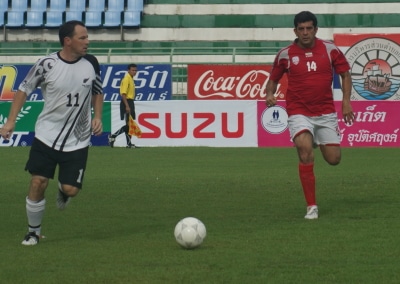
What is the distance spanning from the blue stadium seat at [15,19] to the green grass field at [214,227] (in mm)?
19877

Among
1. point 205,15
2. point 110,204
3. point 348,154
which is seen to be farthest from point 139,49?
point 110,204

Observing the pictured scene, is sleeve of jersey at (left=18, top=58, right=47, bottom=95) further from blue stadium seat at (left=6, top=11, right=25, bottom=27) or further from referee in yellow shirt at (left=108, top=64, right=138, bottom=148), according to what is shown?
blue stadium seat at (left=6, top=11, right=25, bottom=27)

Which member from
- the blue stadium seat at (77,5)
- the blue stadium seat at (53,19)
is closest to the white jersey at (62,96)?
the blue stadium seat at (77,5)

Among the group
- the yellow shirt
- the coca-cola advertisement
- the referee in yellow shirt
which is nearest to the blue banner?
the coca-cola advertisement

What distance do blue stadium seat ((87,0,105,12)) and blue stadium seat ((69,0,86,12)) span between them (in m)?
0.22

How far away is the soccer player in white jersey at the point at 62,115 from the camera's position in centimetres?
973

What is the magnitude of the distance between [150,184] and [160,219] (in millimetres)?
4780

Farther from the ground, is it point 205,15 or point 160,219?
point 205,15

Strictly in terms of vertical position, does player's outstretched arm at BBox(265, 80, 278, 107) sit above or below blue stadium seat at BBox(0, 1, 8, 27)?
below

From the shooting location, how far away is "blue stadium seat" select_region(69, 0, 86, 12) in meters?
38.8

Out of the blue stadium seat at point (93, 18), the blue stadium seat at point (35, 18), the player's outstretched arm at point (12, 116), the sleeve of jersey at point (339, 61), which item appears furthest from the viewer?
the blue stadium seat at point (35, 18)

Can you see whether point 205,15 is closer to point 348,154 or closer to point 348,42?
point 348,42

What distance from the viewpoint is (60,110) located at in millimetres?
9812

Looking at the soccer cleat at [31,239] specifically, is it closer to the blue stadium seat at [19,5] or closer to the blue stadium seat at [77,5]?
the blue stadium seat at [77,5]
